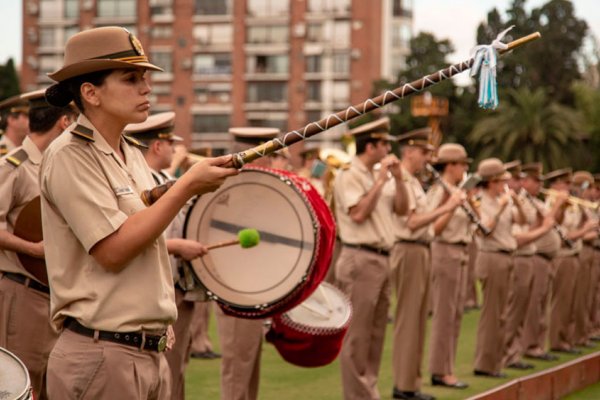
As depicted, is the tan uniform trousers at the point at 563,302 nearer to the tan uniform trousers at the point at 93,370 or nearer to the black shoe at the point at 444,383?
the black shoe at the point at 444,383

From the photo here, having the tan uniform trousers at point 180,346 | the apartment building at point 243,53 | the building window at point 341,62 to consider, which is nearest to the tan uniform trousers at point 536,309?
the tan uniform trousers at point 180,346

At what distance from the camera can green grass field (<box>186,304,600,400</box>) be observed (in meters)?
9.75

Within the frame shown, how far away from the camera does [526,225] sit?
13.0 metres

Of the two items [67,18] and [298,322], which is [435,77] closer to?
[298,322]

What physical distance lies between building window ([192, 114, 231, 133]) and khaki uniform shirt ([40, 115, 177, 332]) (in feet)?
209

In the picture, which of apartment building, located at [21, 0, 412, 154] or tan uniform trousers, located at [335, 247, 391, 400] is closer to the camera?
tan uniform trousers, located at [335, 247, 391, 400]

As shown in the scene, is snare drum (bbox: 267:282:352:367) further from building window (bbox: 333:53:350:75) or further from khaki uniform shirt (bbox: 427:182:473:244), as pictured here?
building window (bbox: 333:53:350:75)

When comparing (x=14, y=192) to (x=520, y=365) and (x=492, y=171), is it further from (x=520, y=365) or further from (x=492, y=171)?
(x=520, y=365)

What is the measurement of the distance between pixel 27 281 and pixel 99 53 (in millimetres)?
2539

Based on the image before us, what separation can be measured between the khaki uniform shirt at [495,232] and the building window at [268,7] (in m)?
55.5

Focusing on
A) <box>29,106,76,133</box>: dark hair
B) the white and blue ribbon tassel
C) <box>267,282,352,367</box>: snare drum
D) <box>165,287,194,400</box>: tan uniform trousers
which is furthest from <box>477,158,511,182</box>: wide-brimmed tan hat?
the white and blue ribbon tassel

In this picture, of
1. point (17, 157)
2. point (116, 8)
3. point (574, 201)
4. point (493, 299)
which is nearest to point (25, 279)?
point (17, 157)

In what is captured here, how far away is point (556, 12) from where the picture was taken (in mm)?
68812

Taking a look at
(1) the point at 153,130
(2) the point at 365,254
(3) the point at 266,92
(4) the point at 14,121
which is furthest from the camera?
(3) the point at 266,92
